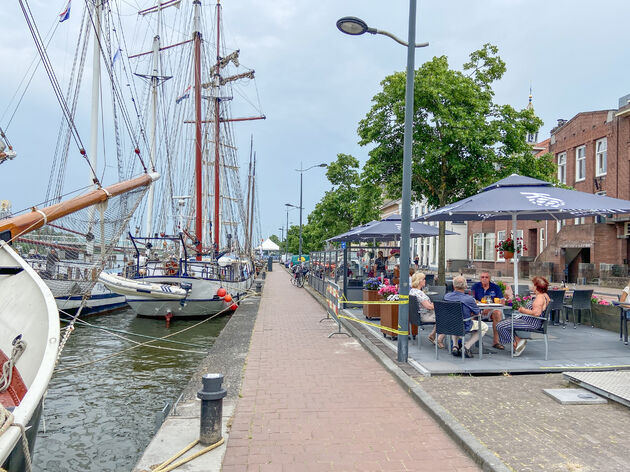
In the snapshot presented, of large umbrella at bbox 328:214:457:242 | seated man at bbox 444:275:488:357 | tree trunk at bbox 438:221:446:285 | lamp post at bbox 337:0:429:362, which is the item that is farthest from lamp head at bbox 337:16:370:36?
tree trunk at bbox 438:221:446:285

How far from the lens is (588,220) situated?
2927 cm

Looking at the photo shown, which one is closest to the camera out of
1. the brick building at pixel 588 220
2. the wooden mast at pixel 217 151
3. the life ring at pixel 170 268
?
the life ring at pixel 170 268

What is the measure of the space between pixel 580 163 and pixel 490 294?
1065 inches

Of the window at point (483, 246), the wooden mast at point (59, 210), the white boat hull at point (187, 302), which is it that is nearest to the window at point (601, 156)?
the window at point (483, 246)

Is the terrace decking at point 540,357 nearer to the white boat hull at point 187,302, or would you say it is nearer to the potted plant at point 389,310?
the potted plant at point 389,310

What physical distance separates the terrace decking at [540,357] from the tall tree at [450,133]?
7630 millimetres

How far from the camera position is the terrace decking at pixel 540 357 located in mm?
6586

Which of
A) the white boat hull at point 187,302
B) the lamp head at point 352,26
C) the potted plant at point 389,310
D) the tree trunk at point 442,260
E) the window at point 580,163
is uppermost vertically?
the window at point 580,163

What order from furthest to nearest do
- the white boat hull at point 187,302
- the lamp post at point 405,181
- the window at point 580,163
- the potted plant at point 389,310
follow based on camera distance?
the window at point 580,163
the white boat hull at point 187,302
the potted plant at point 389,310
the lamp post at point 405,181

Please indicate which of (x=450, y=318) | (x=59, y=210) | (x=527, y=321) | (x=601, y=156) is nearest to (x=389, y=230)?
(x=527, y=321)

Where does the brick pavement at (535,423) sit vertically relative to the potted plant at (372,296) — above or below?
below

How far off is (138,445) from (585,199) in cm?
827

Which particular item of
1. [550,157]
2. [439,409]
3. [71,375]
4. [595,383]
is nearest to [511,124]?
[550,157]

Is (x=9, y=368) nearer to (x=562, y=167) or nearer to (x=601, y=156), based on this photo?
A: (x=601, y=156)
